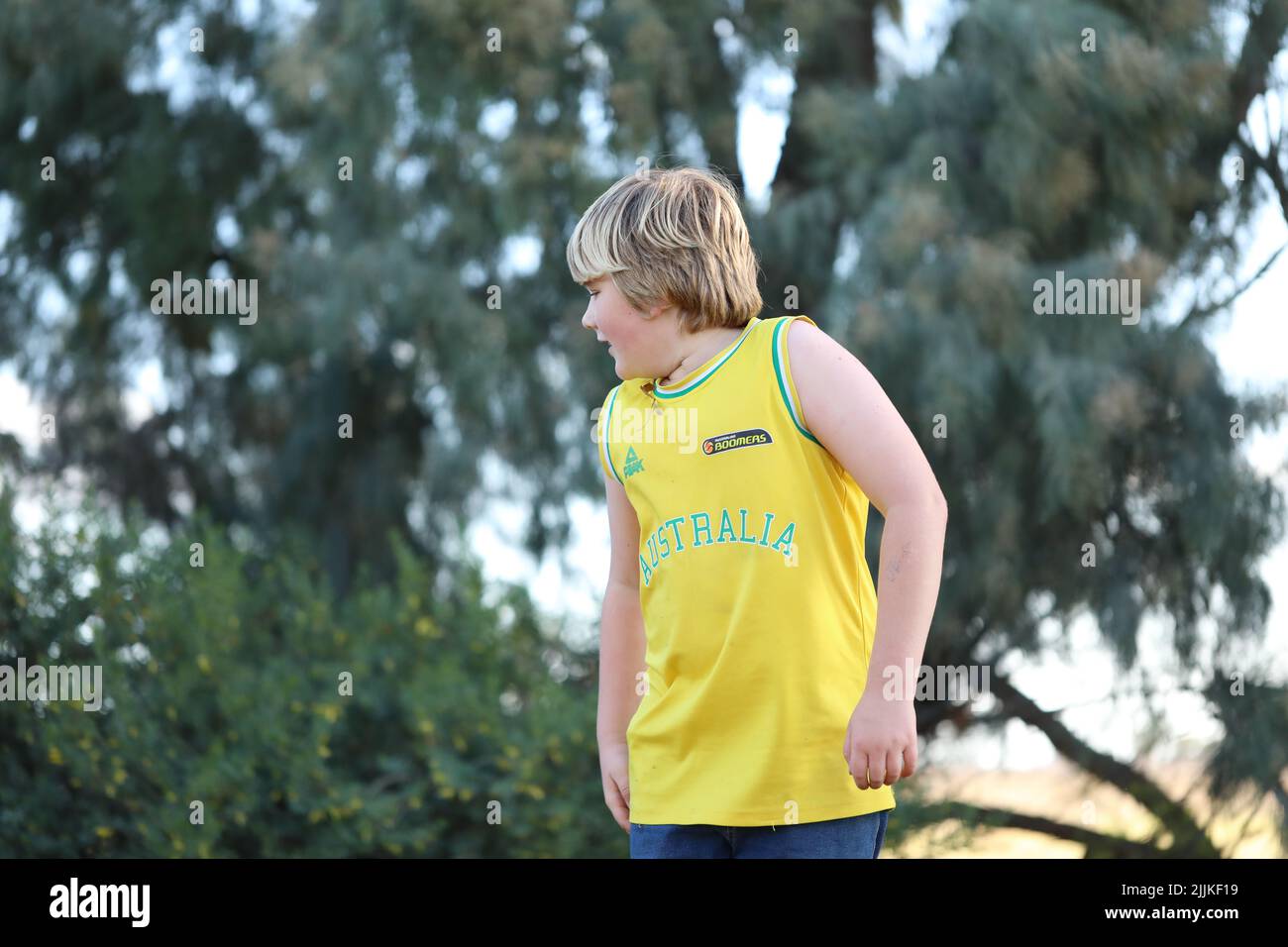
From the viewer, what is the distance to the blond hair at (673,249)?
1797 mm

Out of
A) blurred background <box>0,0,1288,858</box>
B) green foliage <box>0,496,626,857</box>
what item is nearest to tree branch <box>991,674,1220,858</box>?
blurred background <box>0,0,1288,858</box>

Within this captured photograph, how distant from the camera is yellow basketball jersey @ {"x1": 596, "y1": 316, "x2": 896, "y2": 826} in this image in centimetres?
166

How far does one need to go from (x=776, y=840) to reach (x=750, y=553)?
0.36 metres

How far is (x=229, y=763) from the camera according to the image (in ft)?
13.4

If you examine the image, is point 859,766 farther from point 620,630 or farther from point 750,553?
point 620,630

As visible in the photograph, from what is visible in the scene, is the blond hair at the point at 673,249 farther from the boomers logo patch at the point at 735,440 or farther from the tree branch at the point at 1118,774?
the tree branch at the point at 1118,774

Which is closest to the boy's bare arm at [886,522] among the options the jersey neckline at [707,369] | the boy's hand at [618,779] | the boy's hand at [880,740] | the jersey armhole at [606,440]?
the boy's hand at [880,740]

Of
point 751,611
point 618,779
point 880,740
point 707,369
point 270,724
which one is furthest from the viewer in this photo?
point 270,724

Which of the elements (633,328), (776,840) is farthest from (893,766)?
(633,328)

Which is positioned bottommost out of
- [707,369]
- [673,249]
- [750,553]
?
[750,553]

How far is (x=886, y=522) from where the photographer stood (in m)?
1.65

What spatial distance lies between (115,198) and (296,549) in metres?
2.02

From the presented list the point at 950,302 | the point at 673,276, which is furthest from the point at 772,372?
the point at 950,302
